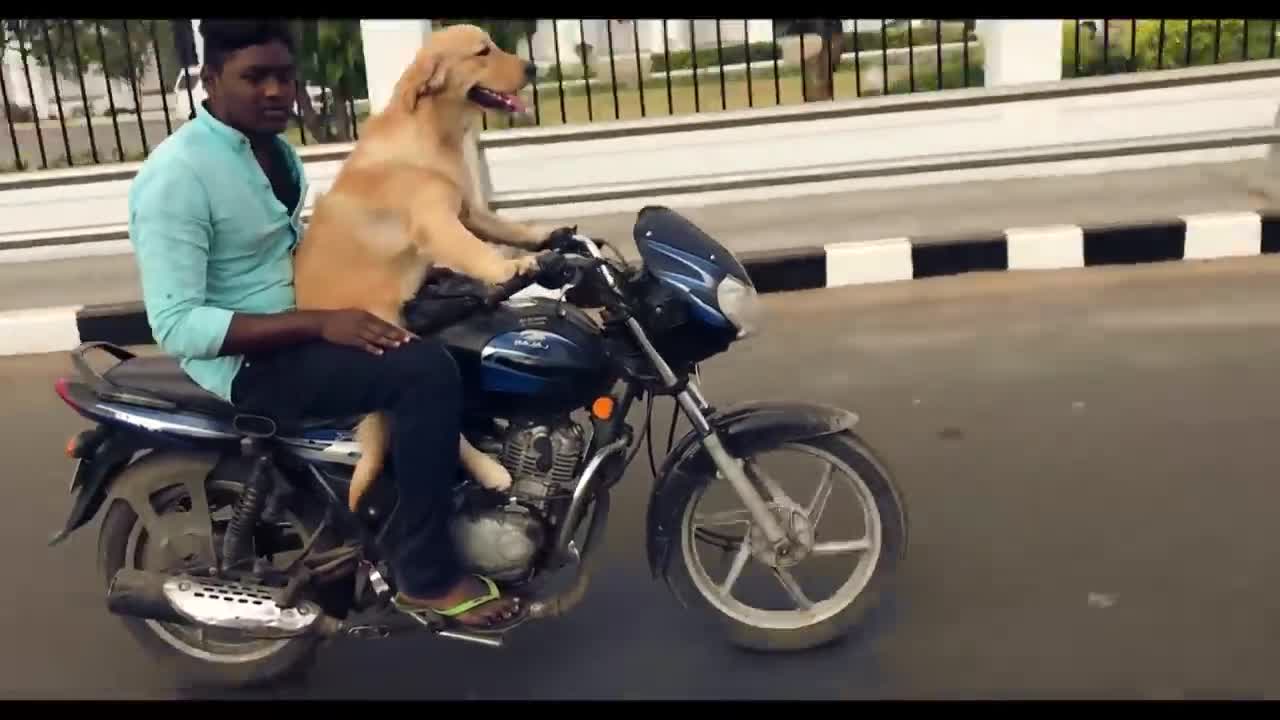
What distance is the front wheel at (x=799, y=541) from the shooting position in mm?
2459

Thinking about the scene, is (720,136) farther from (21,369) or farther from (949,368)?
(21,369)

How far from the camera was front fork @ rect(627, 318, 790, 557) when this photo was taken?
234cm

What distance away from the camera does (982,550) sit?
2967 millimetres

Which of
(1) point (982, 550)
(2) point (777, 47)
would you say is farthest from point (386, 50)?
(1) point (982, 550)

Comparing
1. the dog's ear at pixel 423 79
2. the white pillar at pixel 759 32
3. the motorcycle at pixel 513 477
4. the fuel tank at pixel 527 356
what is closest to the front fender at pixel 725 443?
the motorcycle at pixel 513 477

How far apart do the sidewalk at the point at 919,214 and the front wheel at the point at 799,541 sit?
3.74m

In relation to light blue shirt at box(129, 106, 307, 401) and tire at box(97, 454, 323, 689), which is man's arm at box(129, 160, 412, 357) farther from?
tire at box(97, 454, 323, 689)

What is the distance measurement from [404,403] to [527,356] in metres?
0.24

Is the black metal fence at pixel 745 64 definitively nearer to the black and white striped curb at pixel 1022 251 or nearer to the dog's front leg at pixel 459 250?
the black and white striped curb at pixel 1022 251

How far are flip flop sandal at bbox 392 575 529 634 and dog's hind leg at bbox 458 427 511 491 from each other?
188 mm

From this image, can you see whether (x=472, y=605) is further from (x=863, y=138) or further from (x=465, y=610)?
(x=863, y=138)

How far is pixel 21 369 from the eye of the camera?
17.6 feet
